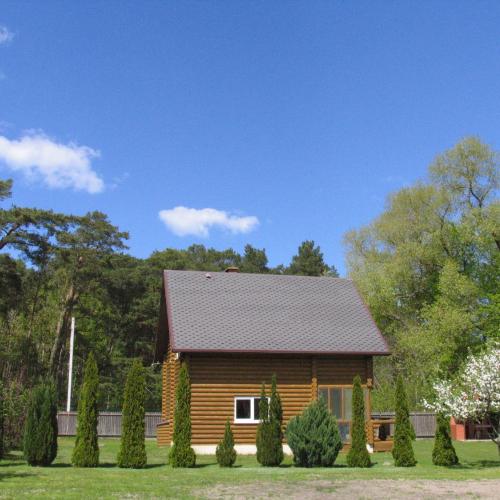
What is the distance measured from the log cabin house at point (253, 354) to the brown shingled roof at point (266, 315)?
1.4 inches

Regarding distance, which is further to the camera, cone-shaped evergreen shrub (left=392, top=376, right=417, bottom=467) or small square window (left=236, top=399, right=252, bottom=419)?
small square window (left=236, top=399, right=252, bottom=419)

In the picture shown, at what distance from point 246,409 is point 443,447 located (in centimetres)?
690

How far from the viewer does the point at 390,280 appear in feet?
121

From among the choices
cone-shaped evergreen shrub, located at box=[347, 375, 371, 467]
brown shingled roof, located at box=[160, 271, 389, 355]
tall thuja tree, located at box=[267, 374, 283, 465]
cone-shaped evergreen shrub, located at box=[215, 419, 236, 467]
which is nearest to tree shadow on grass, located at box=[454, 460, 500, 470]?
cone-shaped evergreen shrub, located at box=[347, 375, 371, 467]

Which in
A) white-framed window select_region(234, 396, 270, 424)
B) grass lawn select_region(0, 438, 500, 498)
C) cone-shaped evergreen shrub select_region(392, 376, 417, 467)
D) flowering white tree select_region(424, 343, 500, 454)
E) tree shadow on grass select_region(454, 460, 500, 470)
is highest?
flowering white tree select_region(424, 343, 500, 454)

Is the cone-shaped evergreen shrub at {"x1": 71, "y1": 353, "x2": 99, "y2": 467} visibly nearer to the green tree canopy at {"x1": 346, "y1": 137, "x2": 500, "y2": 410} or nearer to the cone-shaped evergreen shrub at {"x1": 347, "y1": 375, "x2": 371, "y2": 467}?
the cone-shaped evergreen shrub at {"x1": 347, "y1": 375, "x2": 371, "y2": 467}

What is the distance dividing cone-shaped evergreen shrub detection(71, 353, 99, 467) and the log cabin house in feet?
12.5

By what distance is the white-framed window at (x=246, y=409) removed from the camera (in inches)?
892

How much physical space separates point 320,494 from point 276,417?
19.3ft

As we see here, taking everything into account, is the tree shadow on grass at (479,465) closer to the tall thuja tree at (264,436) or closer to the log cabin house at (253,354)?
the log cabin house at (253,354)

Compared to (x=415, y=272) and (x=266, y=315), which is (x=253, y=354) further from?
(x=415, y=272)

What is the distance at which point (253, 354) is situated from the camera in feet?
75.3

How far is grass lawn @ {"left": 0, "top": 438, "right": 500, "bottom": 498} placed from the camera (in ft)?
42.0

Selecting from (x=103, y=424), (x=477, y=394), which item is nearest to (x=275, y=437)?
(x=477, y=394)
